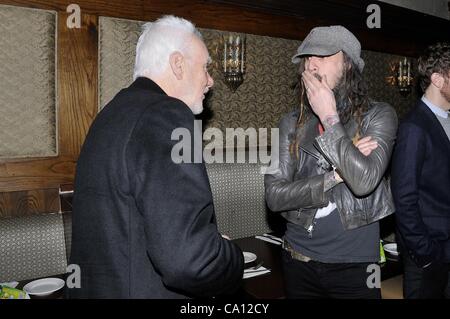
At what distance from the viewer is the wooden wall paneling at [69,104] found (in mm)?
2514

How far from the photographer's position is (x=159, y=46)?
1.33m

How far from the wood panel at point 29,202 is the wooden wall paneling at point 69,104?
0.05 metres

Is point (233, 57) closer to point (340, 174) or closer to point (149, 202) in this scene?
point (340, 174)

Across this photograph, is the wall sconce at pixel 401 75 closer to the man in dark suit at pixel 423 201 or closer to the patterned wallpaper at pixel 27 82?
the man in dark suit at pixel 423 201

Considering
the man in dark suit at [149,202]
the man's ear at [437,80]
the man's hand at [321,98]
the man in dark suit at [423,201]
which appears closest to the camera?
the man in dark suit at [149,202]

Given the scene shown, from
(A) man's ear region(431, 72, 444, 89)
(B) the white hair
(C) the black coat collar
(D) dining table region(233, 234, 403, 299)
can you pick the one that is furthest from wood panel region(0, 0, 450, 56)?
(D) dining table region(233, 234, 403, 299)

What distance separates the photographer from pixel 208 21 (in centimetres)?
312

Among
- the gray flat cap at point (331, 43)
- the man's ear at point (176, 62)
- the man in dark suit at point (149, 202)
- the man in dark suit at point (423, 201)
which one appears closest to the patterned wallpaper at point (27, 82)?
the man in dark suit at point (149, 202)

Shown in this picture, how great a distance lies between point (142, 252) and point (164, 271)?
4.4 inches

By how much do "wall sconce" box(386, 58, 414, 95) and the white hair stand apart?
12.1 feet

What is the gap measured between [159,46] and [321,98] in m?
0.77

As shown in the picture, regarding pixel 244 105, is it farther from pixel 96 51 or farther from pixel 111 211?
pixel 111 211

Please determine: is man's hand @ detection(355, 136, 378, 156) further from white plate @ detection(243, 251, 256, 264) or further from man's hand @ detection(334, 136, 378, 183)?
white plate @ detection(243, 251, 256, 264)
